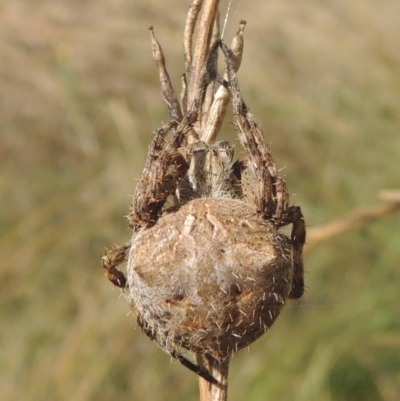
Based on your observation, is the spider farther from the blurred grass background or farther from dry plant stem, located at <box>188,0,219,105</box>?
the blurred grass background

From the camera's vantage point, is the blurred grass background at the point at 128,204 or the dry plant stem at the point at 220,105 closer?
the dry plant stem at the point at 220,105

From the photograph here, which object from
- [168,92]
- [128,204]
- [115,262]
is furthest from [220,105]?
[128,204]

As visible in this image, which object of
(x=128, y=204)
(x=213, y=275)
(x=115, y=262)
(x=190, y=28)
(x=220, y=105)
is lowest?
(x=213, y=275)

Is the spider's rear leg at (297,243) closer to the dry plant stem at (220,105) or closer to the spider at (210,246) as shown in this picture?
the spider at (210,246)

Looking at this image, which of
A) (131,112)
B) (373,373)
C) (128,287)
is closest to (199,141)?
(128,287)

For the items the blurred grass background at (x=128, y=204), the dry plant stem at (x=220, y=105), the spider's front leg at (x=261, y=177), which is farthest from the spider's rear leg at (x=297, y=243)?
the blurred grass background at (x=128, y=204)

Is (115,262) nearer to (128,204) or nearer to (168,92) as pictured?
(168,92)

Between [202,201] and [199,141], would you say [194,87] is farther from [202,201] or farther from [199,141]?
[202,201]
